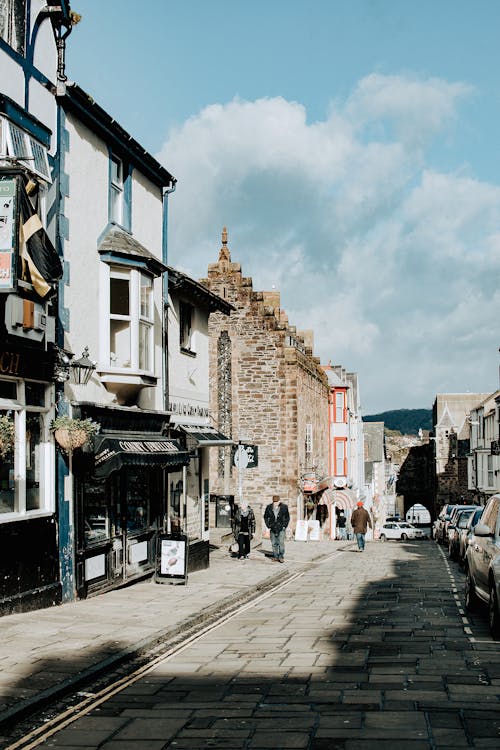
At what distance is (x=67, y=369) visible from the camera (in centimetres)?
1359

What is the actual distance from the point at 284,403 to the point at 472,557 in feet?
78.6

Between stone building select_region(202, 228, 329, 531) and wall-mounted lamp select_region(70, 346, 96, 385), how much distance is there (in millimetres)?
22493

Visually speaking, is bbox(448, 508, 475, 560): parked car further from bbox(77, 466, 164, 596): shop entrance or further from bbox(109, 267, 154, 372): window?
bbox(109, 267, 154, 372): window

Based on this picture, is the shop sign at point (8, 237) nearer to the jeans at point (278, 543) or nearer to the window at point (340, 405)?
the jeans at point (278, 543)

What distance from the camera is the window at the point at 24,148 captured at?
11852 millimetres

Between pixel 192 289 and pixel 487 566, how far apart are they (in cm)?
1088

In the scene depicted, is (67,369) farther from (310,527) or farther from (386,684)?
(310,527)

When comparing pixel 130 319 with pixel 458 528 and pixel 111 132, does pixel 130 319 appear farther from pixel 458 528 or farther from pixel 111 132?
pixel 458 528

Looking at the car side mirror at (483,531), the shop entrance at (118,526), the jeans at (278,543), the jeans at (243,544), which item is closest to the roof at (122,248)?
the shop entrance at (118,526)

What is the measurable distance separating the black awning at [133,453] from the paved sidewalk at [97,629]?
219cm

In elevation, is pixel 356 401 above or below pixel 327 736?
above

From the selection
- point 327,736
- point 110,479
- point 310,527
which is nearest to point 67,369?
point 110,479

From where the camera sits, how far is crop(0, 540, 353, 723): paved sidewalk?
8429mm

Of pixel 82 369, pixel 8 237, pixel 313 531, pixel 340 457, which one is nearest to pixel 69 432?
pixel 82 369
